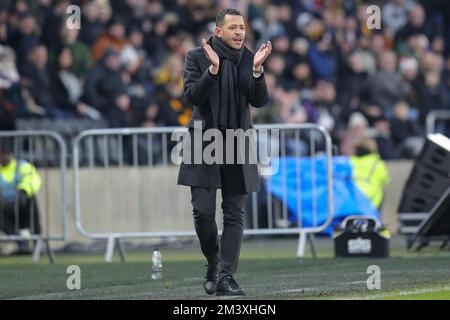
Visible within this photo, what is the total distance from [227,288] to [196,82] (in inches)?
60.7

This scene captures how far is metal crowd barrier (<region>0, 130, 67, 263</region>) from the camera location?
16891mm

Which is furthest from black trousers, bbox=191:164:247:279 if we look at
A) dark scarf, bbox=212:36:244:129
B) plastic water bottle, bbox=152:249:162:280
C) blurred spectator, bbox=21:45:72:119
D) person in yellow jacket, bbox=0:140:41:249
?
blurred spectator, bbox=21:45:72:119

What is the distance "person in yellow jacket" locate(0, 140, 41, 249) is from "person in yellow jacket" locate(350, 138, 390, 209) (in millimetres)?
4773

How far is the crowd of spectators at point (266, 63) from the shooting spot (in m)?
20.8

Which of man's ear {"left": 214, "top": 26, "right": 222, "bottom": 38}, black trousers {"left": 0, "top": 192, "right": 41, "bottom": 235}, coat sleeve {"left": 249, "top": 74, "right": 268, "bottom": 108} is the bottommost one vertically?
black trousers {"left": 0, "top": 192, "right": 41, "bottom": 235}

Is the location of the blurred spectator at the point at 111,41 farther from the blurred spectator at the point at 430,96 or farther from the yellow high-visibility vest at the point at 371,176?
the blurred spectator at the point at 430,96

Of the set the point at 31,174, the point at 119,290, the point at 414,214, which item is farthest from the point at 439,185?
the point at 119,290

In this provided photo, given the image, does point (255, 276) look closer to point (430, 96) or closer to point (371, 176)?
point (371, 176)

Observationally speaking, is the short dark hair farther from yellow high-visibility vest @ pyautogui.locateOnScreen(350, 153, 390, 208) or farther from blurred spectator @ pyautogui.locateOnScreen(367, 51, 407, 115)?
blurred spectator @ pyautogui.locateOnScreen(367, 51, 407, 115)

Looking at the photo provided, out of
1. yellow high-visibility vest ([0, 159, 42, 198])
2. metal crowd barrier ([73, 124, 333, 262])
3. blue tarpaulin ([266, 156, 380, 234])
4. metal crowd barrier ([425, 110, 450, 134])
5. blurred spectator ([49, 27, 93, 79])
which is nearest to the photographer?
metal crowd barrier ([73, 124, 333, 262])

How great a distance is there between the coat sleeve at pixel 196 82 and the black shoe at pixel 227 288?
1.33 m

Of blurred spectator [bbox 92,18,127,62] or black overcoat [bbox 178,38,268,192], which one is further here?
blurred spectator [bbox 92,18,127,62]
